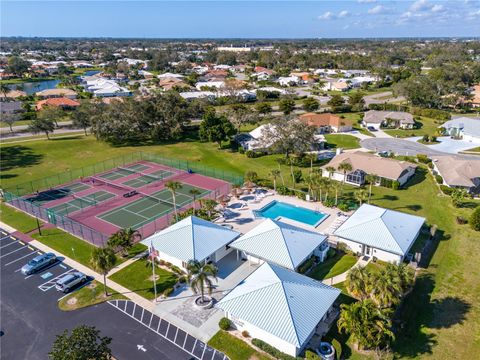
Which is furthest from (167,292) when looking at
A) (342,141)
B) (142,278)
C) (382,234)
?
(342,141)

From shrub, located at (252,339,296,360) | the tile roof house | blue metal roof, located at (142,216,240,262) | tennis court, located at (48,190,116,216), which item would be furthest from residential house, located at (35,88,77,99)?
shrub, located at (252,339,296,360)

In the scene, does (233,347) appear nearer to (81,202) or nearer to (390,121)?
(81,202)

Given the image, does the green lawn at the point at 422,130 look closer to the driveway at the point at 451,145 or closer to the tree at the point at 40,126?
the driveway at the point at 451,145

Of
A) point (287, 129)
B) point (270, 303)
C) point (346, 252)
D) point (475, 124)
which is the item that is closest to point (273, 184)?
point (287, 129)

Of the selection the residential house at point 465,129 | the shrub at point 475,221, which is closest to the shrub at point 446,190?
the shrub at point 475,221

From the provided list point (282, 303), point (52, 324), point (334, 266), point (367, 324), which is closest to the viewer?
point (367, 324)

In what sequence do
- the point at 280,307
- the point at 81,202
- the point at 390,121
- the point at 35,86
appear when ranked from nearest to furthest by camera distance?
1. the point at 280,307
2. the point at 81,202
3. the point at 390,121
4. the point at 35,86
